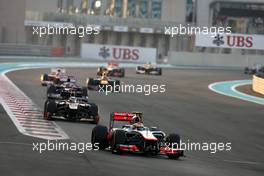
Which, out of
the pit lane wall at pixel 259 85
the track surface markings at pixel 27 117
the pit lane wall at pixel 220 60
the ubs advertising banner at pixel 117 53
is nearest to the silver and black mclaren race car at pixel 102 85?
the track surface markings at pixel 27 117

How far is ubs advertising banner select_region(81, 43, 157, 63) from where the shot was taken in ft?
232

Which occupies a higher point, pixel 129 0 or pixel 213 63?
pixel 129 0

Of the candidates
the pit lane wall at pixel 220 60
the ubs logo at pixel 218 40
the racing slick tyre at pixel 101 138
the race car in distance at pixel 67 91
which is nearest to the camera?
the racing slick tyre at pixel 101 138

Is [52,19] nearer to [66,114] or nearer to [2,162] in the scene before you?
[66,114]

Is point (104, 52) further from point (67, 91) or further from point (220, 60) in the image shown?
point (67, 91)

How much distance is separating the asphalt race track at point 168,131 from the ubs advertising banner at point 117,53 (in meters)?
38.4

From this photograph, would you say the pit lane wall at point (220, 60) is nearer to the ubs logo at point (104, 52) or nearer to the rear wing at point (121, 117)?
the ubs logo at point (104, 52)

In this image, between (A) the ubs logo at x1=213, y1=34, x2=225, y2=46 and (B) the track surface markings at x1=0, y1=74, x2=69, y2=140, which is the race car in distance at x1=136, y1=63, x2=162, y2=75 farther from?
(B) the track surface markings at x1=0, y1=74, x2=69, y2=140

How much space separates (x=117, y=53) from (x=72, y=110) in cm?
5047

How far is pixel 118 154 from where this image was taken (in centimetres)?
1390

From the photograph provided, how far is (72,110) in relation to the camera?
19.8m

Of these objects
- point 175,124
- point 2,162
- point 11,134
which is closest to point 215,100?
point 175,124

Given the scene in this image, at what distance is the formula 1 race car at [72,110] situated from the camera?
19.7m

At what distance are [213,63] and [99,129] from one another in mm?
66968
